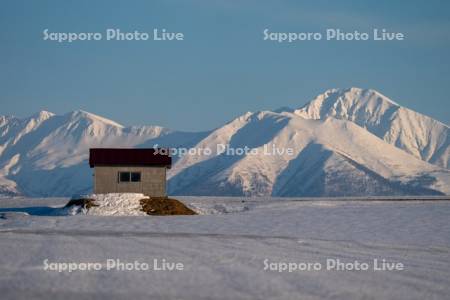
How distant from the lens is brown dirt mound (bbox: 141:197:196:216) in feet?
179

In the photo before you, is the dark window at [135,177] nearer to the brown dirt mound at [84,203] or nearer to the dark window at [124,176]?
the dark window at [124,176]

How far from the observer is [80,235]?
3494 cm

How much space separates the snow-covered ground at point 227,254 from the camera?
20.5m

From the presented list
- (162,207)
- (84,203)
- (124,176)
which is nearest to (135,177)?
(124,176)

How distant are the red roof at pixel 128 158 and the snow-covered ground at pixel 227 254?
10604 mm

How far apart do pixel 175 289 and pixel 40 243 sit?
477 inches

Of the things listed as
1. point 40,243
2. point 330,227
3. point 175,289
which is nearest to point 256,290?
point 175,289

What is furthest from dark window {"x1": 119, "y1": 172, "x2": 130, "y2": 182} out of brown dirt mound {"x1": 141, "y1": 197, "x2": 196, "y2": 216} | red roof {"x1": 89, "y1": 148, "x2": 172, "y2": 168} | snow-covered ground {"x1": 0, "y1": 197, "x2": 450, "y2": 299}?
snow-covered ground {"x1": 0, "y1": 197, "x2": 450, "y2": 299}

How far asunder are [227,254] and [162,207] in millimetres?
28235

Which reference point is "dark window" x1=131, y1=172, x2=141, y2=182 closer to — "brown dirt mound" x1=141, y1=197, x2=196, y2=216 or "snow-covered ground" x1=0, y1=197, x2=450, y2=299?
"brown dirt mound" x1=141, y1=197, x2=196, y2=216

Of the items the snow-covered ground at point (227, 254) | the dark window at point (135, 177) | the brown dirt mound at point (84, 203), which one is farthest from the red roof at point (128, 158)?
the snow-covered ground at point (227, 254)

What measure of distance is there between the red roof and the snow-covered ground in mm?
10604

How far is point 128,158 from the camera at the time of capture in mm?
59812

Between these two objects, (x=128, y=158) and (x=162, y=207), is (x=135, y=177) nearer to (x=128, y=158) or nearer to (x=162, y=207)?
(x=128, y=158)
